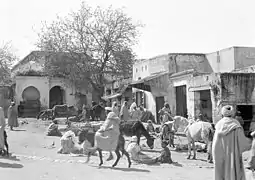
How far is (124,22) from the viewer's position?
99.2ft

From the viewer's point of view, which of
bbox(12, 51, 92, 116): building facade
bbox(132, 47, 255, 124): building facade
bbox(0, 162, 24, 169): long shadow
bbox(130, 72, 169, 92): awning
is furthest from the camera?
bbox(12, 51, 92, 116): building facade

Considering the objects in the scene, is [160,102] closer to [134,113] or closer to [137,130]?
[134,113]

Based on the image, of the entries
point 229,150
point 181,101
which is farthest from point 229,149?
point 181,101

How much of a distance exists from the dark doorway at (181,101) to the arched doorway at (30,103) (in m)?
16.5

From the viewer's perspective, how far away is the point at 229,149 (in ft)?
21.0

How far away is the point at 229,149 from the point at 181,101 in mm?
15810

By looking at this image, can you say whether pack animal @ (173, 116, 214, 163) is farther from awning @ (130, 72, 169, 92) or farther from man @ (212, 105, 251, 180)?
awning @ (130, 72, 169, 92)

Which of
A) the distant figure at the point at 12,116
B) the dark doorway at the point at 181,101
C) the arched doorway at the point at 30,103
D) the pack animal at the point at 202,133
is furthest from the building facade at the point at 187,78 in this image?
the arched doorway at the point at 30,103

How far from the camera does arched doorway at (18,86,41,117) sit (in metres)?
34.3

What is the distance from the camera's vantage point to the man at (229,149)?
6.31 metres

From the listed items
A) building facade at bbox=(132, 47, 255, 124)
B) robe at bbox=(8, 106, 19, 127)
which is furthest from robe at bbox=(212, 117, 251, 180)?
robe at bbox=(8, 106, 19, 127)

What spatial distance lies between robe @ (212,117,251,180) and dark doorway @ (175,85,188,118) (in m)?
14.9

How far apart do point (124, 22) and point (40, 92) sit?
11653 mm

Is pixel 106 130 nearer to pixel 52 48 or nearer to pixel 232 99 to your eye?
pixel 232 99
